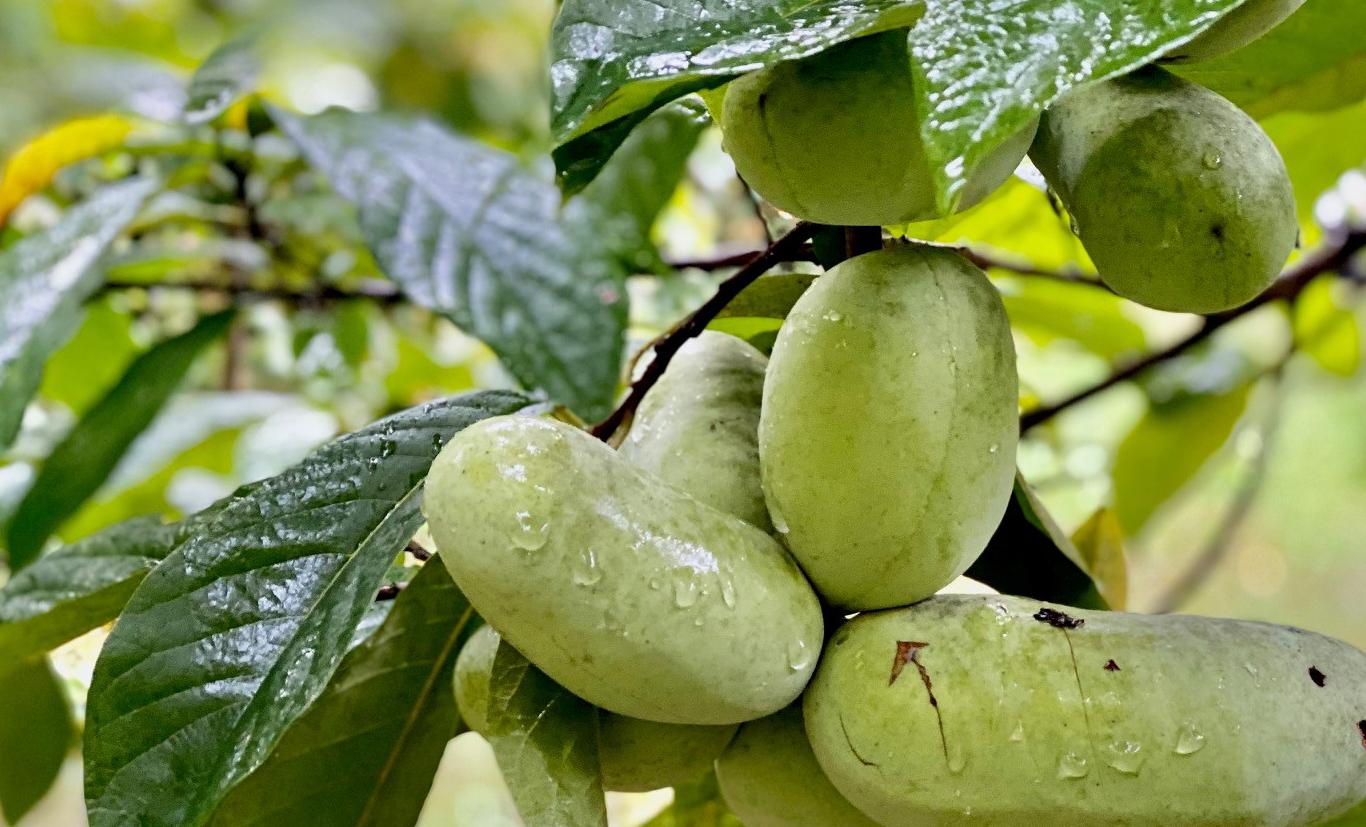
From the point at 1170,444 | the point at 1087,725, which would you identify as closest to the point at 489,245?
the point at 1087,725

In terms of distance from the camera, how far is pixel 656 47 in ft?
1.25

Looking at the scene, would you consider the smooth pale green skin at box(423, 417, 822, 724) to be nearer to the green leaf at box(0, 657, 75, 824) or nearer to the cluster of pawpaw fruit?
the cluster of pawpaw fruit

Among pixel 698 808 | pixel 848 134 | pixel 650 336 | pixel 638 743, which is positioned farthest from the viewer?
pixel 650 336

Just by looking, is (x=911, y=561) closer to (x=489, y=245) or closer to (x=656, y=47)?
(x=656, y=47)

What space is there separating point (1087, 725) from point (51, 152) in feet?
3.26

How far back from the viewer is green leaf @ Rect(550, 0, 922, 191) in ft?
1.18

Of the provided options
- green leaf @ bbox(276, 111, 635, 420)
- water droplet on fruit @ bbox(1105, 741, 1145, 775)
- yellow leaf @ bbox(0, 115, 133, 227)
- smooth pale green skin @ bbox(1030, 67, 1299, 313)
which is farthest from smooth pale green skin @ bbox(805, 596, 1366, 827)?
yellow leaf @ bbox(0, 115, 133, 227)

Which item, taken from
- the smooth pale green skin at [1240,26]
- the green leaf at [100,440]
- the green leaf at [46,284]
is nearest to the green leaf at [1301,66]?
the smooth pale green skin at [1240,26]

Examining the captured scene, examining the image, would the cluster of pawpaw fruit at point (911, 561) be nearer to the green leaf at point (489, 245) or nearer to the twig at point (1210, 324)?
the green leaf at point (489, 245)

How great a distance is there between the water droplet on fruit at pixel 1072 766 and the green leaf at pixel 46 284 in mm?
695

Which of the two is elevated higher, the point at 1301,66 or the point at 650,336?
the point at 1301,66

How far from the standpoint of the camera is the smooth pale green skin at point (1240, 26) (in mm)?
398

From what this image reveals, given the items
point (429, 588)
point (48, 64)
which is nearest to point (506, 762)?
point (429, 588)

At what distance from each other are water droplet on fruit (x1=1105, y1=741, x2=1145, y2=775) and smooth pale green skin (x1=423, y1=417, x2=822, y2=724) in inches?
4.5
